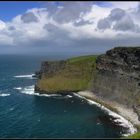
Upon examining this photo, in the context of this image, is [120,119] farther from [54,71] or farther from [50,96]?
[54,71]

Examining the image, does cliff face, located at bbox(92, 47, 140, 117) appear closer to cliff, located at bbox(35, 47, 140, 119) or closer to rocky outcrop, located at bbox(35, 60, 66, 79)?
cliff, located at bbox(35, 47, 140, 119)

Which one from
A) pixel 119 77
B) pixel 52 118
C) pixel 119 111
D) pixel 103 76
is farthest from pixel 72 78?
pixel 52 118

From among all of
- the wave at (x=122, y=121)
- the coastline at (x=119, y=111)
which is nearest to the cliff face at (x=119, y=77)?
the coastline at (x=119, y=111)

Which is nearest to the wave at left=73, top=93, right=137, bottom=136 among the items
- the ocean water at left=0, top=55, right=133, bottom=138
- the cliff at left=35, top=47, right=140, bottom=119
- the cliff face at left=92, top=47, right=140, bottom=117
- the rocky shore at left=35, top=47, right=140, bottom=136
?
the ocean water at left=0, top=55, right=133, bottom=138

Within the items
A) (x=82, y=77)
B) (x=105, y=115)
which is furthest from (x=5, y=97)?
(x=105, y=115)

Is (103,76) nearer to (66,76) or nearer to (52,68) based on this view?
(66,76)

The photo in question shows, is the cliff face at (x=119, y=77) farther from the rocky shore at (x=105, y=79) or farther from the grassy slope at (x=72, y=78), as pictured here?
the grassy slope at (x=72, y=78)

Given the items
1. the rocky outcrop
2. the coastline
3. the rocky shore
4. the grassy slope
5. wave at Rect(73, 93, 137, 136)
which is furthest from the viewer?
the rocky outcrop
